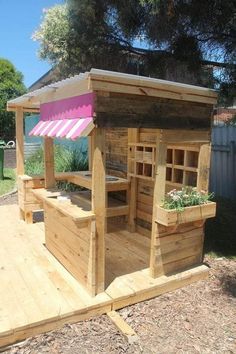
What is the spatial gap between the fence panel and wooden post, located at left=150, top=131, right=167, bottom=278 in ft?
12.9

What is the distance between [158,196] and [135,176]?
4.77ft

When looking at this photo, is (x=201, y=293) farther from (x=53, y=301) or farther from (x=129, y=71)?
(x=129, y=71)

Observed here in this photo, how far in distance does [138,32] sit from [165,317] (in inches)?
128

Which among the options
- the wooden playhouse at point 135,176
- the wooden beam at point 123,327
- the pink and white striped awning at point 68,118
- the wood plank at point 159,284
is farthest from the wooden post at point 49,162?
the wooden beam at point 123,327

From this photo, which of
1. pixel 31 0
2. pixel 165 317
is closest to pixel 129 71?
pixel 31 0

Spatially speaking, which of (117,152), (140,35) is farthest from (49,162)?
(140,35)

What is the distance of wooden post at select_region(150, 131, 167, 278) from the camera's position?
3459 mm

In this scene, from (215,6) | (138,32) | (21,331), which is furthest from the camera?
(138,32)

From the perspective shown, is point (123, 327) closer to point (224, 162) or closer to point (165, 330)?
point (165, 330)

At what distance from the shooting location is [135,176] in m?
4.98

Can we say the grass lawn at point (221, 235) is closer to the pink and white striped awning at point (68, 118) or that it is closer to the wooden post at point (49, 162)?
the wooden post at point (49, 162)

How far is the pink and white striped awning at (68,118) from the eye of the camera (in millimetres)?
3043

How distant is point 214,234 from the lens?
4902 millimetres

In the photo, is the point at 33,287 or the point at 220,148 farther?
the point at 220,148
